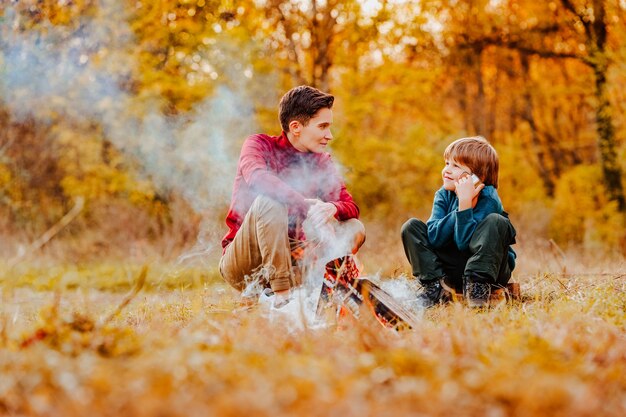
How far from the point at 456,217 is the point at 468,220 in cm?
6

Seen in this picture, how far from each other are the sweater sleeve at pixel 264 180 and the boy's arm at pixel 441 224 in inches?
29.5

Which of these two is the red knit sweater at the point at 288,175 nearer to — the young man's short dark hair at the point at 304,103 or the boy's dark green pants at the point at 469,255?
the young man's short dark hair at the point at 304,103

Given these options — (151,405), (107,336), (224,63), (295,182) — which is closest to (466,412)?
(151,405)

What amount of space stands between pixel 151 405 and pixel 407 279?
3046 mm

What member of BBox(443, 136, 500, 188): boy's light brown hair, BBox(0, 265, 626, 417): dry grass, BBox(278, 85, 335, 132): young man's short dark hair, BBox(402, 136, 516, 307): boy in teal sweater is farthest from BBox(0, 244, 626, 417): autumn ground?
BBox(278, 85, 335, 132): young man's short dark hair

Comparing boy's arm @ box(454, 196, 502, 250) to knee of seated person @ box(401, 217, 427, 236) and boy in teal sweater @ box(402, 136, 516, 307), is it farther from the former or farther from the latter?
knee of seated person @ box(401, 217, 427, 236)

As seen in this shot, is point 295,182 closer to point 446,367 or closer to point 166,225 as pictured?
point 446,367

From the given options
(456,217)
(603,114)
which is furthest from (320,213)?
(603,114)

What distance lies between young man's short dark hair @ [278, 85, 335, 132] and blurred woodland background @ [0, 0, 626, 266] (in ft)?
12.5

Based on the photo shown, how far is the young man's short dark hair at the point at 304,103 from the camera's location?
3.75 meters

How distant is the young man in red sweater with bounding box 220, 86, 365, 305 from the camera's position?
334cm

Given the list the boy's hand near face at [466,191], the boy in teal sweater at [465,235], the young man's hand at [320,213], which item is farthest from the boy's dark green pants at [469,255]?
the young man's hand at [320,213]

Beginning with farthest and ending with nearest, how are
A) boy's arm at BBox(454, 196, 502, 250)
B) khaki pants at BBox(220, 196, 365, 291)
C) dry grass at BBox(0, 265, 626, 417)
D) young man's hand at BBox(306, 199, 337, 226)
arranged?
boy's arm at BBox(454, 196, 502, 250), young man's hand at BBox(306, 199, 337, 226), khaki pants at BBox(220, 196, 365, 291), dry grass at BBox(0, 265, 626, 417)

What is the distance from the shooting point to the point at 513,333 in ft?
7.47
